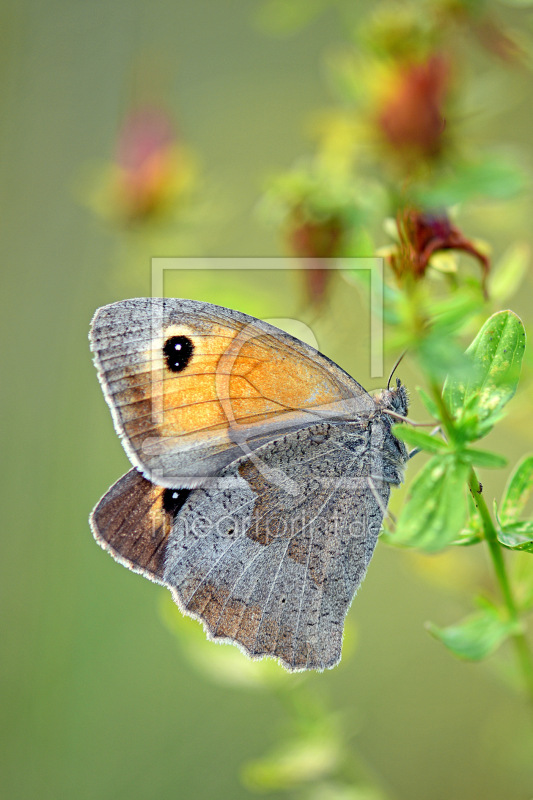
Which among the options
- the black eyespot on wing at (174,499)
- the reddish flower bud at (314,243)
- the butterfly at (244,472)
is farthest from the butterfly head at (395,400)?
the black eyespot on wing at (174,499)

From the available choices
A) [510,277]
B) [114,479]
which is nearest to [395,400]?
[510,277]

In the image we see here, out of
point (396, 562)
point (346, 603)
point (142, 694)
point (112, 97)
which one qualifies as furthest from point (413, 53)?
point (112, 97)

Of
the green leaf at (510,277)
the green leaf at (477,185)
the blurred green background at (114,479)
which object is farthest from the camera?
the blurred green background at (114,479)

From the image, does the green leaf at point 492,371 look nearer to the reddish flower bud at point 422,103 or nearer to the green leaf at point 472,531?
the green leaf at point 472,531

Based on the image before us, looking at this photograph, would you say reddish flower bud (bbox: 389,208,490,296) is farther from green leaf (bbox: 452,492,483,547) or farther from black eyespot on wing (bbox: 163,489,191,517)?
black eyespot on wing (bbox: 163,489,191,517)

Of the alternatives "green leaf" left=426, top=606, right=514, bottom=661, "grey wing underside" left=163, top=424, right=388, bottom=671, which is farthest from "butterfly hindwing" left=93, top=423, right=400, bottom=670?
"green leaf" left=426, top=606, right=514, bottom=661

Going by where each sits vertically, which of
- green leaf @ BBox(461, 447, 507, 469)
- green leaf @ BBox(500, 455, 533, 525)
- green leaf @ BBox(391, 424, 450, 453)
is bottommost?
green leaf @ BBox(500, 455, 533, 525)
